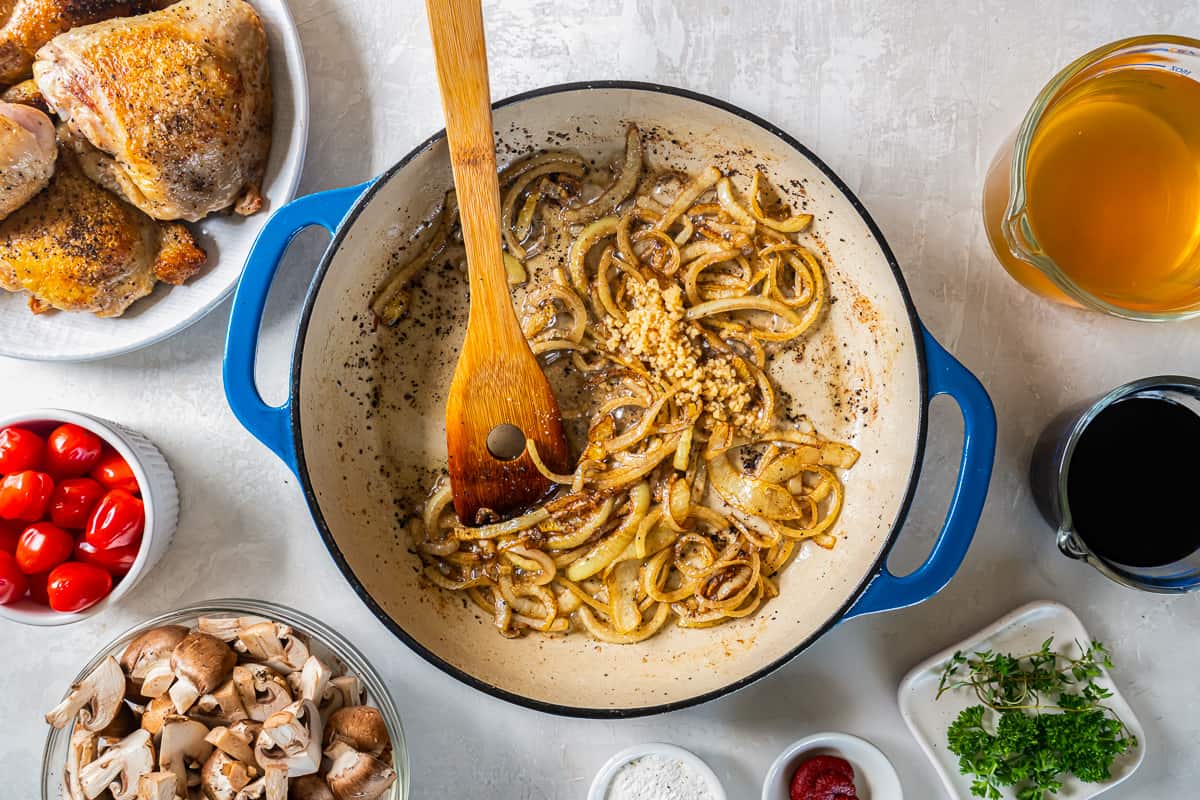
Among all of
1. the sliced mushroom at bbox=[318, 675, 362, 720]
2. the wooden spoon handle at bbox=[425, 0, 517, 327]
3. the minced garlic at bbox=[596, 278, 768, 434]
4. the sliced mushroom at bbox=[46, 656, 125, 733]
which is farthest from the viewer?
the minced garlic at bbox=[596, 278, 768, 434]

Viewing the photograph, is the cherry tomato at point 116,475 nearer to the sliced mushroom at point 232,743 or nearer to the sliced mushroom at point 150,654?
the sliced mushroom at point 150,654

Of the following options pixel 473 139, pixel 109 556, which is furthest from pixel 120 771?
pixel 473 139

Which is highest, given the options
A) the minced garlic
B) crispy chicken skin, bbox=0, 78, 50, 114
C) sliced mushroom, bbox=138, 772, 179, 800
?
crispy chicken skin, bbox=0, 78, 50, 114

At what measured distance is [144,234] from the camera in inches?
69.3

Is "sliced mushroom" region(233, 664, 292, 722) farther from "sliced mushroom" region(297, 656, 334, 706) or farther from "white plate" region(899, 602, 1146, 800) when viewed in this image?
"white plate" region(899, 602, 1146, 800)

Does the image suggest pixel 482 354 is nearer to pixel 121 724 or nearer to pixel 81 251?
pixel 81 251

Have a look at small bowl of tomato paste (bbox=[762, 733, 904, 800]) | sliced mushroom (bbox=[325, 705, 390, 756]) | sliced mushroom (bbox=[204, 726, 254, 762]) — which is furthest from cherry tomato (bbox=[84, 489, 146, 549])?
small bowl of tomato paste (bbox=[762, 733, 904, 800])

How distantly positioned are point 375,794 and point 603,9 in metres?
1.66

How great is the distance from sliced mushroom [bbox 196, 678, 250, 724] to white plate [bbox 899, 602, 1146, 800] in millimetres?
1350

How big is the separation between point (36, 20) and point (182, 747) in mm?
1424

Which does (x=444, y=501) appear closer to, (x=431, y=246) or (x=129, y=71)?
(x=431, y=246)

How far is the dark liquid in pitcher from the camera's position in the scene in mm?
1755

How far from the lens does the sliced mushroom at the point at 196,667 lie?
154 cm

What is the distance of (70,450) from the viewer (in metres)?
1.74
